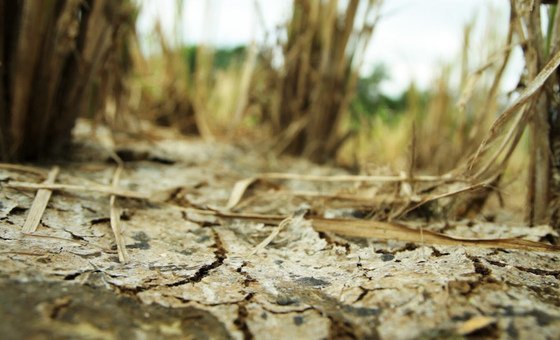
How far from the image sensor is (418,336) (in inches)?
18.5

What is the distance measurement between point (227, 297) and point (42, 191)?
0.50 meters

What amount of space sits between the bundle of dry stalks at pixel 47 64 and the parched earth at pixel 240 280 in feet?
0.58

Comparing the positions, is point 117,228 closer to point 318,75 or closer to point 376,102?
point 318,75

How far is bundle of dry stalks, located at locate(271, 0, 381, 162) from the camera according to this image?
161cm

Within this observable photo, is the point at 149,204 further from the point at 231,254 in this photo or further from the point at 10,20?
the point at 10,20

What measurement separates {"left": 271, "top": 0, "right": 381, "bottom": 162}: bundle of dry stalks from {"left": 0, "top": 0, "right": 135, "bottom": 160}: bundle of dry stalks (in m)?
0.72

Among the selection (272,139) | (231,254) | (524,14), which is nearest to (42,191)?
(231,254)

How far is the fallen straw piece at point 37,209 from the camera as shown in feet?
2.29

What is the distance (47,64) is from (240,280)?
800 millimetres

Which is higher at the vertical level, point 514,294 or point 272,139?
point 272,139

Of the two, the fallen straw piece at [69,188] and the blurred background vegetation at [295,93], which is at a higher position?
the blurred background vegetation at [295,93]

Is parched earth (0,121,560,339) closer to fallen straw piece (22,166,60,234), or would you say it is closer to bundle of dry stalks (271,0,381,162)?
fallen straw piece (22,166,60,234)

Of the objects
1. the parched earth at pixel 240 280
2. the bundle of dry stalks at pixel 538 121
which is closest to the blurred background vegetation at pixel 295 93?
the bundle of dry stalks at pixel 538 121

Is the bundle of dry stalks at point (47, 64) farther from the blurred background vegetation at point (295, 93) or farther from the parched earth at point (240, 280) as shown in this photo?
the parched earth at point (240, 280)
